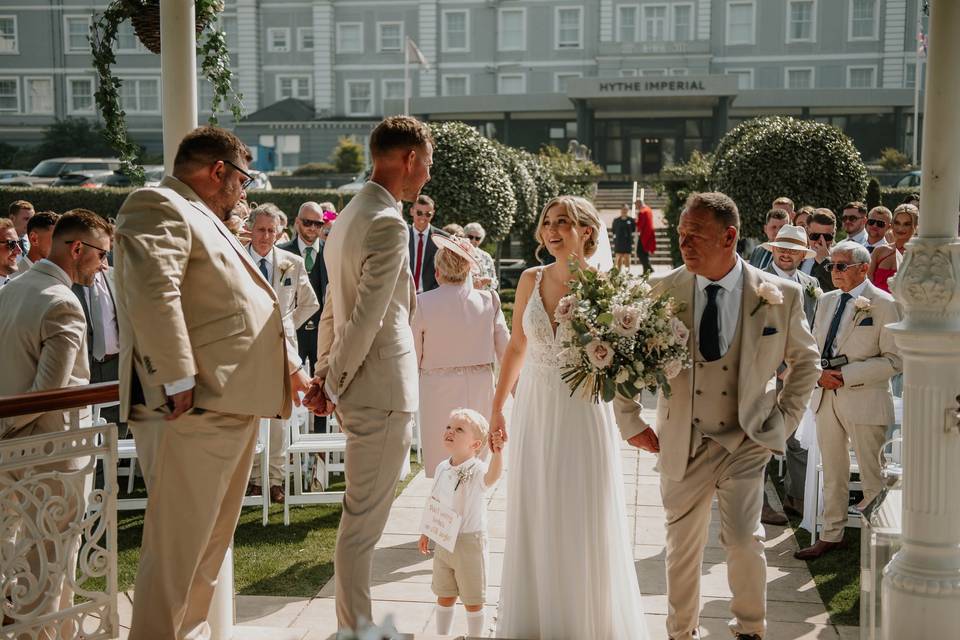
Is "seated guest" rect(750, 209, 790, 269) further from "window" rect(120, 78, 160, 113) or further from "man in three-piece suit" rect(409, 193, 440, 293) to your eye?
"window" rect(120, 78, 160, 113)

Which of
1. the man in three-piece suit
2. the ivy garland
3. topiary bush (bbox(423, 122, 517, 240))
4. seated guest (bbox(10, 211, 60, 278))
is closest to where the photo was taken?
the ivy garland

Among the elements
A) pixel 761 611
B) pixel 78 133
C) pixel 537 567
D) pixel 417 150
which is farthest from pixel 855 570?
pixel 78 133

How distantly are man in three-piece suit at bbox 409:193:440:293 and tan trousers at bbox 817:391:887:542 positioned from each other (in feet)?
15.8

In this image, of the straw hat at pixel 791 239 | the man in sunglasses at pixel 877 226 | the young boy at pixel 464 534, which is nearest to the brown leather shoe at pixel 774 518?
the straw hat at pixel 791 239

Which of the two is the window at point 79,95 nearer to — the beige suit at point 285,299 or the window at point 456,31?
the window at point 456,31

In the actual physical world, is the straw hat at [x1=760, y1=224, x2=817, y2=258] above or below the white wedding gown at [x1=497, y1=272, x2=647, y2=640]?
above

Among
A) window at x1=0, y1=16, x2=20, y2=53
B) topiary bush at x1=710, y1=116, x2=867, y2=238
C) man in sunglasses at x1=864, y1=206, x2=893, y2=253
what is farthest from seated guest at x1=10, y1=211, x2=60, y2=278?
window at x1=0, y1=16, x2=20, y2=53

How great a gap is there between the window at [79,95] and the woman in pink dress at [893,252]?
6010 centimetres

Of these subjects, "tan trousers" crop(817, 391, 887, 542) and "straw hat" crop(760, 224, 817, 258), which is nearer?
"tan trousers" crop(817, 391, 887, 542)

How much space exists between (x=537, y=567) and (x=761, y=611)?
1.10m

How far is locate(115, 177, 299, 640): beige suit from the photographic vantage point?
383 centimetres

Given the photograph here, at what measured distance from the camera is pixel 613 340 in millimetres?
4621

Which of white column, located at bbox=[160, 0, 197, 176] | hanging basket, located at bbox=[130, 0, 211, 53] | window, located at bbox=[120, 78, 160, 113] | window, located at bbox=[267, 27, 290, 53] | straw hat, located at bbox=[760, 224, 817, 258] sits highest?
window, located at bbox=[267, 27, 290, 53]

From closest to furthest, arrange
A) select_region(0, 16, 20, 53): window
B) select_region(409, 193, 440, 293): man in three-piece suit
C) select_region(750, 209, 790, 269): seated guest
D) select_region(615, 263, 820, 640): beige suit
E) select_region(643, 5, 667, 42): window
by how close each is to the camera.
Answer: select_region(615, 263, 820, 640): beige suit → select_region(750, 209, 790, 269): seated guest → select_region(409, 193, 440, 293): man in three-piece suit → select_region(643, 5, 667, 42): window → select_region(0, 16, 20, 53): window
